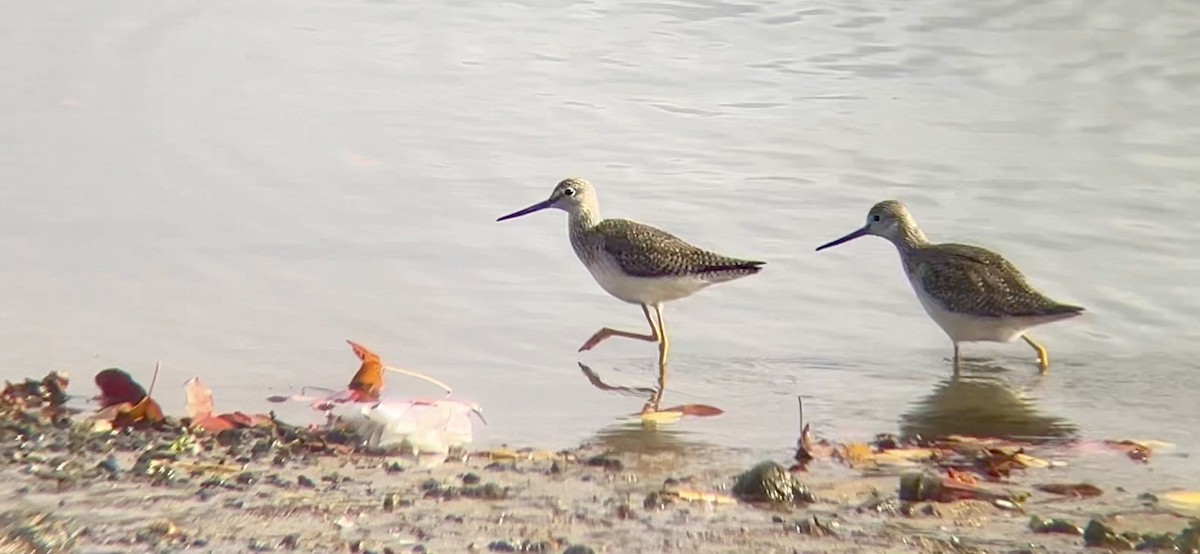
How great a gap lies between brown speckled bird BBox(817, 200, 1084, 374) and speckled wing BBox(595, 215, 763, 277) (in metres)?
0.87

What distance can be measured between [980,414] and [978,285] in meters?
1.16

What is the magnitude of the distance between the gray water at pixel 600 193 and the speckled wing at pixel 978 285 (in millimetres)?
280

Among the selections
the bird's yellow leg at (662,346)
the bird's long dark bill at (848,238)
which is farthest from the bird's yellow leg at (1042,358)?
the bird's yellow leg at (662,346)

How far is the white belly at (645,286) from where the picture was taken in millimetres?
8633

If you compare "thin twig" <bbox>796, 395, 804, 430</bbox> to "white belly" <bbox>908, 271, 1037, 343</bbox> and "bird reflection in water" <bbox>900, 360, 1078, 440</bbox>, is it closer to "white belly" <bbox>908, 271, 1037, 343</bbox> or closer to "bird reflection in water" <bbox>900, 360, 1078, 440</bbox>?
"bird reflection in water" <bbox>900, 360, 1078, 440</bbox>

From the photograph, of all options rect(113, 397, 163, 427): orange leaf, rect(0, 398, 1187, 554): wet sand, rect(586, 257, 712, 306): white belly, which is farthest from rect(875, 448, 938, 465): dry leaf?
rect(113, 397, 163, 427): orange leaf

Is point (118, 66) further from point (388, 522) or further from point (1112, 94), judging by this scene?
point (388, 522)

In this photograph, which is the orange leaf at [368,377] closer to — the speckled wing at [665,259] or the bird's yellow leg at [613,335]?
the bird's yellow leg at [613,335]

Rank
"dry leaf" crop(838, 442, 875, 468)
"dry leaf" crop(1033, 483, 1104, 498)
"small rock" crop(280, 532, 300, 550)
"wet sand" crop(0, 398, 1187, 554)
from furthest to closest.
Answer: "dry leaf" crop(838, 442, 875, 468) < "dry leaf" crop(1033, 483, 1104, 498) < "wet sand" crop(0, 398, 1187, 554) < "small rock" crop(280, 532, 300, 550)

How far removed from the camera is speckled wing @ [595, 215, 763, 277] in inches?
336

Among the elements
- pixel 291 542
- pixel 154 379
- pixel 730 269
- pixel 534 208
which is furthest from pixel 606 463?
pixel 534 208

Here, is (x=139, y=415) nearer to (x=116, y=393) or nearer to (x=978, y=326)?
(x=116, y=393)

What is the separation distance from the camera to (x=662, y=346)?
8336 millimetres

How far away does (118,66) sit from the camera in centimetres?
1384
